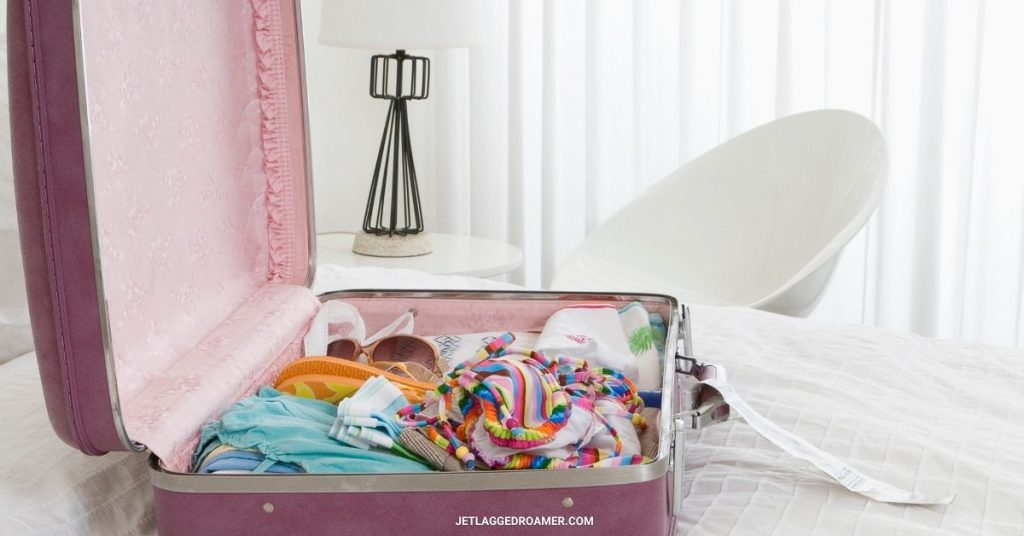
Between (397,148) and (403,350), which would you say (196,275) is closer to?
(403,350)

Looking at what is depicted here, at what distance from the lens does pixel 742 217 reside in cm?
221

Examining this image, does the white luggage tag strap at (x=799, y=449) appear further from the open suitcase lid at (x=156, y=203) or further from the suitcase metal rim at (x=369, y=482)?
the open suitcase lid at (x=156, y=203)

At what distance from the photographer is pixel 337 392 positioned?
877 mm

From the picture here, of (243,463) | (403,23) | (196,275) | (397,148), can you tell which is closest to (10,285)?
(196,275)

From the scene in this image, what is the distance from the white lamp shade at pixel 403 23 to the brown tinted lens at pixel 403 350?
1231 mm

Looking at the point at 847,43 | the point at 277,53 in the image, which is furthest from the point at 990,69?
the point at 277,53

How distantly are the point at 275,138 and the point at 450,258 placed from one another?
4.13ft

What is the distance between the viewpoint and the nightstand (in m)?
2.21

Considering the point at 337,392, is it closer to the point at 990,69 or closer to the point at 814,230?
the point at 814,230

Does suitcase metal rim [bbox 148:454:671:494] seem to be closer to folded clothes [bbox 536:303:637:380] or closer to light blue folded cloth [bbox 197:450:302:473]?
light blue folded cloth [bbox 197:450:302:473]

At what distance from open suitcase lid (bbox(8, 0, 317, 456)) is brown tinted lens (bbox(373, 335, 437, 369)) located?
3.2 inches

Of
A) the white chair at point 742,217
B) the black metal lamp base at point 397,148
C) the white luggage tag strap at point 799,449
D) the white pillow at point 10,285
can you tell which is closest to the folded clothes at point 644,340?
the white luggage tag strap at point 799,449

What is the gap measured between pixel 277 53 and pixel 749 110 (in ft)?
5.99

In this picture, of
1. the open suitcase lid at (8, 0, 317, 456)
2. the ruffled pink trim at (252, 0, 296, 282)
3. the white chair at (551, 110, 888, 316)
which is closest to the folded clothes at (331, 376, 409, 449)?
the open suitcase lid at (8, 0, 317, 456)
